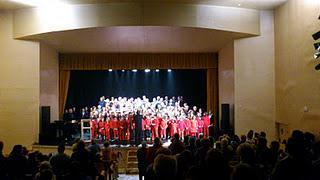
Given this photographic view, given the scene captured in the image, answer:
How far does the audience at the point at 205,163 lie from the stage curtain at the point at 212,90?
9.01 meters

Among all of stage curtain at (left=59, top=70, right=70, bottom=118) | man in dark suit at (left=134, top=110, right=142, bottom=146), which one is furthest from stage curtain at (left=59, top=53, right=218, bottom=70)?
man in dark suit at (left=134, top=110, right=142, bottom=146)

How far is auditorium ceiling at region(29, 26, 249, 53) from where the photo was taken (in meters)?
13.1

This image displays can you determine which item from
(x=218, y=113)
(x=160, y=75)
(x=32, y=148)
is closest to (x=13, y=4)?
(x=32, y=148)

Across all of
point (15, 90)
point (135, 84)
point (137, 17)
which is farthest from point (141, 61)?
point (15, 90)

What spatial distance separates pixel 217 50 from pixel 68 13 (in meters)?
6.33

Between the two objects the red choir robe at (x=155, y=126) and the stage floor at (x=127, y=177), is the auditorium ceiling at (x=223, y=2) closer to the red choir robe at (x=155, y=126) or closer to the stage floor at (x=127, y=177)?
the red choir robe at (x=155, y=126)

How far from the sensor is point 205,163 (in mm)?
3809

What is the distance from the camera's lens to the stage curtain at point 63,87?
17.0 meters

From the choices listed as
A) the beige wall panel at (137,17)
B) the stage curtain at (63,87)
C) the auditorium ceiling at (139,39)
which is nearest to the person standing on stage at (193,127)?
the auditorium ceiling at (139,39)

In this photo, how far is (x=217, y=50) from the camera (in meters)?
16.7

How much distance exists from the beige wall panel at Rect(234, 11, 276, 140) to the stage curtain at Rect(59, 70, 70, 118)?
22.9 ft

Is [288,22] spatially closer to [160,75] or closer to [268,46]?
[268,46]

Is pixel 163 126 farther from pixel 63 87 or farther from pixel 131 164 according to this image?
pixel 63 87

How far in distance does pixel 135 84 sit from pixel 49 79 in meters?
4.12
